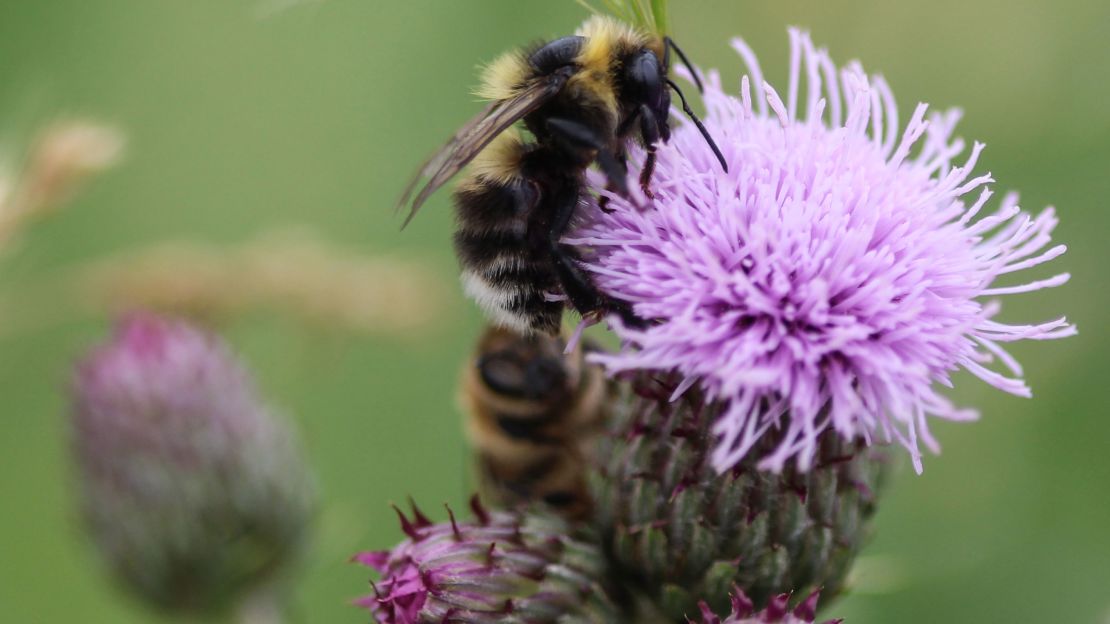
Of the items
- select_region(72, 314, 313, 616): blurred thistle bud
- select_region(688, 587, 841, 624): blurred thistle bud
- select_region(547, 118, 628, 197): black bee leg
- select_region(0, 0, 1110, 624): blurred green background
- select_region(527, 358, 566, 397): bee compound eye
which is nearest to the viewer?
select_region(688, 587, 841, 624): blurred thistle bud

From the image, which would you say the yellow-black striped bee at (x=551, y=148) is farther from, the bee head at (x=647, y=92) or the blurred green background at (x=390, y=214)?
the blurred green background at (x=390, y=214)

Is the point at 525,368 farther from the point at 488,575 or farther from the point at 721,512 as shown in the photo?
the point at 721,512

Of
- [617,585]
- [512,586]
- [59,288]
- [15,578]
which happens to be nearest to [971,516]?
[617,585]

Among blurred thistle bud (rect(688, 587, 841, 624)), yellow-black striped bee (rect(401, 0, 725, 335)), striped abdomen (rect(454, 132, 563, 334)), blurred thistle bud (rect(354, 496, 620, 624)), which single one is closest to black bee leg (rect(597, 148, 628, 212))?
yellow-black striped bee (rect(401, 0, 725, 335))

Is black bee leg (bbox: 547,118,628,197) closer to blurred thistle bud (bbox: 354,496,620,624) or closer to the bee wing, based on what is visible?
the bee wing

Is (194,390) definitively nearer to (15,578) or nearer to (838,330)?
(15,578)

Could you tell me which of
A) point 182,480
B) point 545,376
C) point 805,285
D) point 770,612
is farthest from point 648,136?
point 182,480

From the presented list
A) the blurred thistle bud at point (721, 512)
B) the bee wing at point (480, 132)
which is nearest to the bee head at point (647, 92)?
the bee wing at point (480, 132)

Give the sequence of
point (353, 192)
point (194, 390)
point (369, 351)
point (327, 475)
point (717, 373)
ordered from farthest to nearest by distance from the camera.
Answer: point (353, 192) < point (369, 351) < point (327, 475) < point (194, 390) < point (717, 373)
